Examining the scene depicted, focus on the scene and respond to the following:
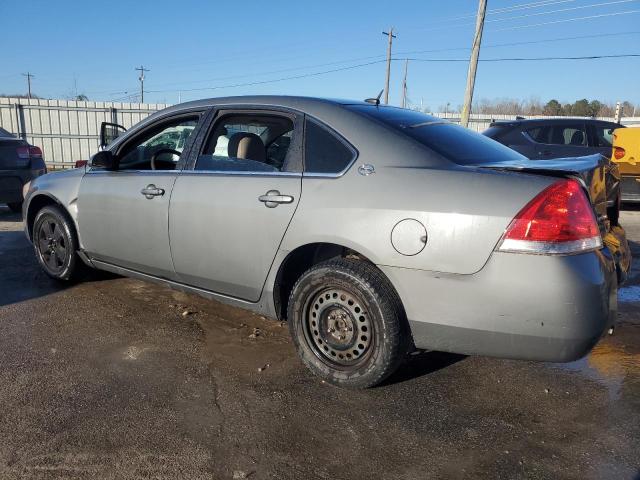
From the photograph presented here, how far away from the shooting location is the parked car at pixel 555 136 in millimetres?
9164

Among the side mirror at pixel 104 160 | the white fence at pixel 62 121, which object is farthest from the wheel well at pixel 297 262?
the white fence at pixel 62 121

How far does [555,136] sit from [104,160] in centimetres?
798

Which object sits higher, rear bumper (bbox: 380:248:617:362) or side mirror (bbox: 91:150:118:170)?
side mirror (bbox: 91:150:118:170)

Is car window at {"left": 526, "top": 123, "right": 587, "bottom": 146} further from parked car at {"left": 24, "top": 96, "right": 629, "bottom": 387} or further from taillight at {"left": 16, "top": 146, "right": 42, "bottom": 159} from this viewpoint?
taillight at {"left": 16, "top": 146, "right": 42, "bottom": 159}

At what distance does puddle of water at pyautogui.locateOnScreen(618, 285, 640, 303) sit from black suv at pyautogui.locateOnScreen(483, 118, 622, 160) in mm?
4830

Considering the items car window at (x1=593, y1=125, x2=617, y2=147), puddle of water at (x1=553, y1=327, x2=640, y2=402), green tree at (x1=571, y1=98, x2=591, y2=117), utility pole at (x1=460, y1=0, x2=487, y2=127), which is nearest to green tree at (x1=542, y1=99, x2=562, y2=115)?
green tree at (x1=571, y1=98, x2=591, y2=117)

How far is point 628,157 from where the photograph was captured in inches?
332

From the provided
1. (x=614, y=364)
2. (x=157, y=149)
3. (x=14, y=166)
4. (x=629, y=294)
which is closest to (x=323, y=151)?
(x=157, y=149)

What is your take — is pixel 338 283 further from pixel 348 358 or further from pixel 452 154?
pixel 452 154

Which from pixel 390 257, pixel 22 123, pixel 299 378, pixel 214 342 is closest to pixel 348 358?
pixel 299 378

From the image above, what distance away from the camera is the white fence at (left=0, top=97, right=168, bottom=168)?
60.1 feet

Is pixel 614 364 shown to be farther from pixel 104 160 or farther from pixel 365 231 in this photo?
pixel 104 160

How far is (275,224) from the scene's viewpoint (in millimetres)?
3025

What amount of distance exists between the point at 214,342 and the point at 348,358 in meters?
1.07
